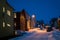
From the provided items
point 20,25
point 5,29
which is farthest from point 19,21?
point 5,29

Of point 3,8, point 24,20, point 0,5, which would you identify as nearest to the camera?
point 0,5

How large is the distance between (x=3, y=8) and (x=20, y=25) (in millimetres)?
25555

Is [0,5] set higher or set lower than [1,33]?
higher

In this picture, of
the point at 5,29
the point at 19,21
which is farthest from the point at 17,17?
the point at 5,29

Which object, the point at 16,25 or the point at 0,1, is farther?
the point at 16,25

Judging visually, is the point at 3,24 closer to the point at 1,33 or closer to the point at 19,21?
the point at 1,33

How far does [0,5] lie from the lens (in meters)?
26.4

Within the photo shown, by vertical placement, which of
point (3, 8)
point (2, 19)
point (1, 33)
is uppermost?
point (3, 8)

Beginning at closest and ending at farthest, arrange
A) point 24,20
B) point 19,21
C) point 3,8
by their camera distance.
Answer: point 3,8
point 19,21
point 24,20

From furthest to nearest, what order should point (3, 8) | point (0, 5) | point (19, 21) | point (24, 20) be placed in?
point (24, 20)
point (19, 21)
point (3, 8)
point (0, 5)

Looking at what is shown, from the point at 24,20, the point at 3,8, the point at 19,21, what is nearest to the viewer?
the point at 3,8

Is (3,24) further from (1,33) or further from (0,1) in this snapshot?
(0,1)

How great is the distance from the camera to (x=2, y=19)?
27391 millimetres

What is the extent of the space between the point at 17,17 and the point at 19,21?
1.74 meters
